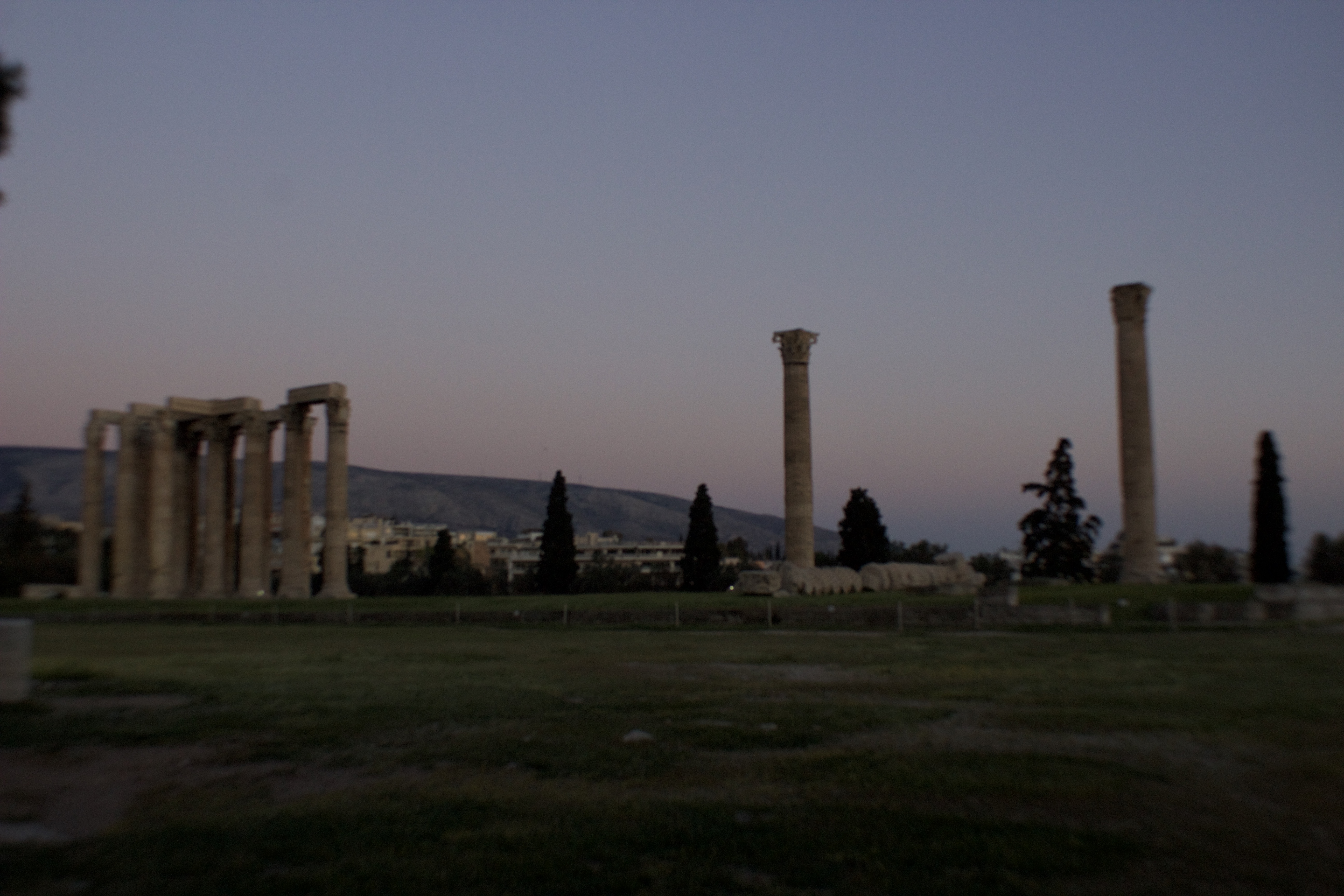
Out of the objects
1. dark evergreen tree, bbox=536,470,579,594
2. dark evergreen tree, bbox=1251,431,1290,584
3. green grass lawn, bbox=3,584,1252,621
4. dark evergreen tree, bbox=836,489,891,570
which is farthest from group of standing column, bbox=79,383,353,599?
dark evergreen tree, bbox=1251,431,1290,584

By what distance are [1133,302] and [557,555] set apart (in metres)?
40.1

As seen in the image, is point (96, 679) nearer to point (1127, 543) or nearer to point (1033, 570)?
point (1127, 543)

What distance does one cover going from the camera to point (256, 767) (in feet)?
30.1

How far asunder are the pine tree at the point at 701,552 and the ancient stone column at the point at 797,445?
1655cm

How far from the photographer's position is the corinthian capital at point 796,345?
49.9m

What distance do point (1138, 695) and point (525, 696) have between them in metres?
7.77

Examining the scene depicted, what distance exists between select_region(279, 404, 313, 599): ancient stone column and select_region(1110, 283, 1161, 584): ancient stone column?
39550 mm

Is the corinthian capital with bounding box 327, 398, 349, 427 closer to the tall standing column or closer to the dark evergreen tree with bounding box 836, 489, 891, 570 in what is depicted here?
the tall standing column

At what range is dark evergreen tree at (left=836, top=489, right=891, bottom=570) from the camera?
2726 inches

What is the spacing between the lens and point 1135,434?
133 feet

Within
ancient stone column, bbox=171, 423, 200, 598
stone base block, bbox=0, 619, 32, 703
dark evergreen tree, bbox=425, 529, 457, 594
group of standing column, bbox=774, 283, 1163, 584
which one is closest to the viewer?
stone base block, bbox=0, 619, 32, 703

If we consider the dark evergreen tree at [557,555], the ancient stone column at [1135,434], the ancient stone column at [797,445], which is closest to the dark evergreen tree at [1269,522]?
the ancient stone column at [1135,434]

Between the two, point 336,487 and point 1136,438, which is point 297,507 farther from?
point 1136,438

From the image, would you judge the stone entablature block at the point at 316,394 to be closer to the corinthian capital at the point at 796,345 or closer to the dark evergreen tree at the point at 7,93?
the corinthian capital at the point at 796,345
